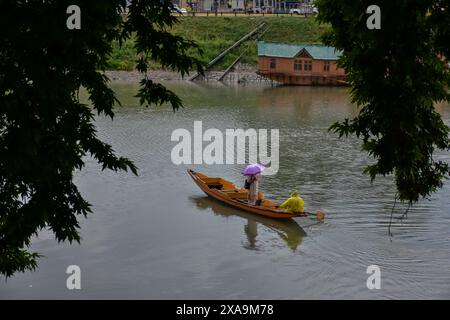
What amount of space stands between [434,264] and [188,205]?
937 centimetres

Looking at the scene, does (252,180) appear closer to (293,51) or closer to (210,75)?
(293,51)

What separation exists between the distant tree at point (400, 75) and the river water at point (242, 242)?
14.1 feet

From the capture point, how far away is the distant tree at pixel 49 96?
30.0ft

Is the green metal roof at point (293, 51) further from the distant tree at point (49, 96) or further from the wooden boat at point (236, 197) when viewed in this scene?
the distant tree at point (49, 96)

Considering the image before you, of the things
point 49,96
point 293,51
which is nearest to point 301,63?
point 293,51

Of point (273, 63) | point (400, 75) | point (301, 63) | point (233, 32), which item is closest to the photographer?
point (400, 75)

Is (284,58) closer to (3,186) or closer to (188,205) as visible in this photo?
(188,205)

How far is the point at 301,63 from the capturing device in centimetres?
7125

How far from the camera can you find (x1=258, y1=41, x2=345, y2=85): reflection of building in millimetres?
70625

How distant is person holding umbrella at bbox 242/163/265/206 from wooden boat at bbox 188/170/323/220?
223 millimetres

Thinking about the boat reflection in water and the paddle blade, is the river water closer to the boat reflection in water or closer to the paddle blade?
the boat reflection in water

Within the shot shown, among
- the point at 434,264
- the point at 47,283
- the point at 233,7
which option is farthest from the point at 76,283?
the point at 233,7

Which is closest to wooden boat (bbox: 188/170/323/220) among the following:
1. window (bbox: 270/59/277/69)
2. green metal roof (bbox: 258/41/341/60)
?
green metal roof (bbox: 258/41/341/60)

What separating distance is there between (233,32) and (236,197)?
6887 cm
